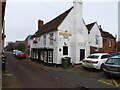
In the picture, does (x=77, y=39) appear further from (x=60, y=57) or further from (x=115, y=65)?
(x=115, y=65)

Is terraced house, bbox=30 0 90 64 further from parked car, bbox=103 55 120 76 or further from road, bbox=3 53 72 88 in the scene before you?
parked car, bbox=103 55 120 76

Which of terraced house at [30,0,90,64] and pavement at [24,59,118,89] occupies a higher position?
terraced house at [30,0,90,64]

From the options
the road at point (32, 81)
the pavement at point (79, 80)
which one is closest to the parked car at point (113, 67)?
the pavement at point (79, 80)

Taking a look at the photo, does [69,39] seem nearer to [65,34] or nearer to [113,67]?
[65,34]

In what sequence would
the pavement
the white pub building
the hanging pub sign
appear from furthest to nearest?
1. the hanging pub sign
2. the white pub building
3. the pavement

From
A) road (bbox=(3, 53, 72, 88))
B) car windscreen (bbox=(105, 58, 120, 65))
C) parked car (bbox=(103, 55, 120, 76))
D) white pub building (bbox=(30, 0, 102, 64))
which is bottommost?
road (bbox=(3, 53, 72, 88))

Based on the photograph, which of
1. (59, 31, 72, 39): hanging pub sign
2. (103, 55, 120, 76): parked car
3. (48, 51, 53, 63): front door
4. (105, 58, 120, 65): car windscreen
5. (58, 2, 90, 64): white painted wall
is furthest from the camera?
(48, 51, 53, 63): front door

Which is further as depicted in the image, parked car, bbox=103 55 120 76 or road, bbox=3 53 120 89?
parked car, bbox=103 55 120 76

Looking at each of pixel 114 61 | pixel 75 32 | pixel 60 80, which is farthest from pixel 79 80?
pixel 75 32

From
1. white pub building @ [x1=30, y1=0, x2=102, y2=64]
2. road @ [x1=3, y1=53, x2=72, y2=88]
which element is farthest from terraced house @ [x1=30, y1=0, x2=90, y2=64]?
road @ [x1=3, y1=53, x2=72, y2=88]

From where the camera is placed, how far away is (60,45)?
14219 millimetres

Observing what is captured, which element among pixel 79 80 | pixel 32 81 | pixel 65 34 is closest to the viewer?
pixel 32 81

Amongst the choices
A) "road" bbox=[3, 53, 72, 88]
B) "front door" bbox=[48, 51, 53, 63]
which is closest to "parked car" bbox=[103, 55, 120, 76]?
"road" bbox=[3, 53, 72, 88]

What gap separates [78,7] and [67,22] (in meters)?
2.76
